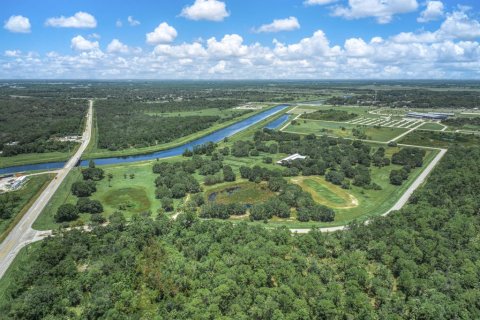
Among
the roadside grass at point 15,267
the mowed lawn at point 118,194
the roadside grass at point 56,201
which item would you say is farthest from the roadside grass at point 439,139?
the roadside grass at point 15,267

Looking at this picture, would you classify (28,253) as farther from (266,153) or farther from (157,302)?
(266,153)

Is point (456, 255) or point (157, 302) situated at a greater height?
point (456, 255)

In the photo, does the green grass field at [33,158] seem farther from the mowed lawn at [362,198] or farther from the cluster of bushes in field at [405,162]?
the cluster of bushes in field at [405,162]

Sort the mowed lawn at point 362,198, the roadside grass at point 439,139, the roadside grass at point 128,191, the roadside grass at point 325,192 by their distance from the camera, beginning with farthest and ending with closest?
the roadside grass at point 439,139
the roadside grass at point 325,192
the roadside grass at point 128,191
the mowed lawn at point 362,198

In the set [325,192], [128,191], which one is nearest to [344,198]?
[325,192]

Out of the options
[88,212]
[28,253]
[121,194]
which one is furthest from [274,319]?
[121,194]

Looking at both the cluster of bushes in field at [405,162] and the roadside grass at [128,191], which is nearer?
the roadside grass at [128,191]

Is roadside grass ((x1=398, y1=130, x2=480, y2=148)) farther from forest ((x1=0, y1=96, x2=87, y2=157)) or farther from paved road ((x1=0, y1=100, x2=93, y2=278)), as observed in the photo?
forest ((x1=0, y1=96, x2=87, y2=157))

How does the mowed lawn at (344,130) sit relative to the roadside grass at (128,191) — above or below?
above
